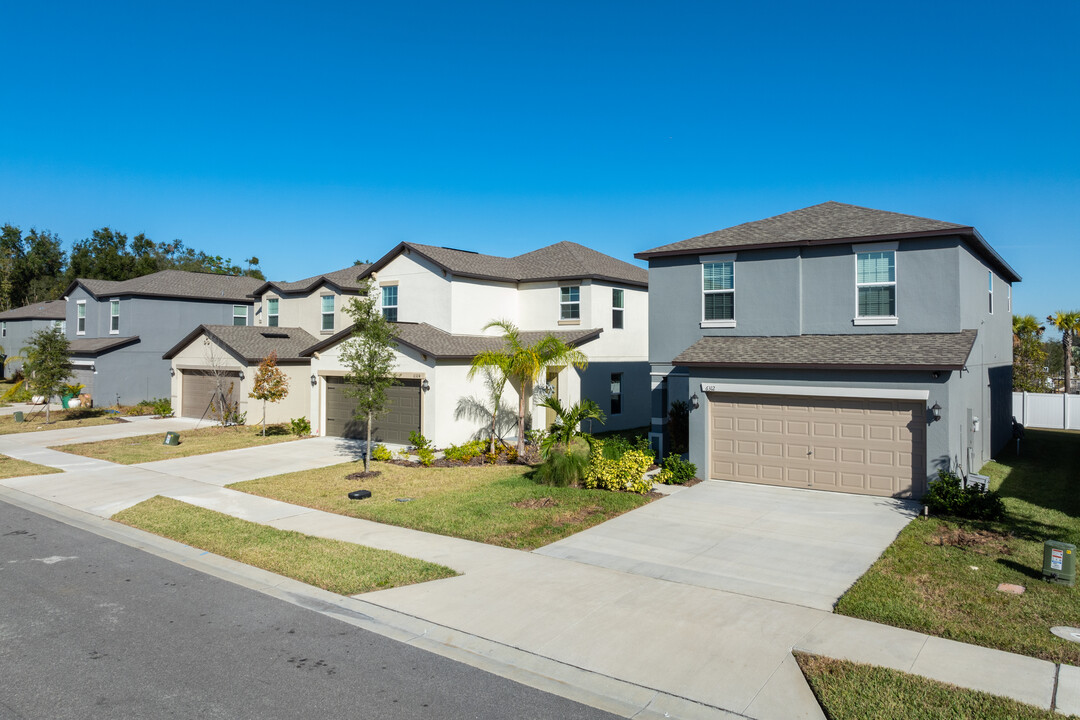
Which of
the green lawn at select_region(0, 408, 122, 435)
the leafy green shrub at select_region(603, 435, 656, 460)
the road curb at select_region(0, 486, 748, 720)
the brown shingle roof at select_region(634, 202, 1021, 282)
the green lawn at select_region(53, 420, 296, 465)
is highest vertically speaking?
the brown shingle roof at select_region(634, 202, 1021, 282)

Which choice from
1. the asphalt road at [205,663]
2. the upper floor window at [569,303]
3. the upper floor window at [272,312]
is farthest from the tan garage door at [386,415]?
the asphalt road at [205,663]

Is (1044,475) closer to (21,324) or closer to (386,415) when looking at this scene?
(386,415)

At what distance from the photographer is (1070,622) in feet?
25.8

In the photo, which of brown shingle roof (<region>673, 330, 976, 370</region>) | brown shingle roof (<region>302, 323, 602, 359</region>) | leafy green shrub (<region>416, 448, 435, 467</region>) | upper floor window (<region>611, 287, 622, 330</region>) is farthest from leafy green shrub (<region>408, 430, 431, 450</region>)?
upper floor window (<region>611, 287, 622, 330</region>)

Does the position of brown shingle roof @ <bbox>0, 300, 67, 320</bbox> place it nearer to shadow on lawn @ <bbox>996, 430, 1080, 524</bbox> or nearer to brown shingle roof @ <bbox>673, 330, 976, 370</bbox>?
brown shingle roof @ <bbox>673, 330, 976, 370</bbox>

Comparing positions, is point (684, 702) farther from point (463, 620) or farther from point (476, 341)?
point (476, 341)

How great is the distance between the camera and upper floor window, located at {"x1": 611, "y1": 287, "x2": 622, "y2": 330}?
2649 cm

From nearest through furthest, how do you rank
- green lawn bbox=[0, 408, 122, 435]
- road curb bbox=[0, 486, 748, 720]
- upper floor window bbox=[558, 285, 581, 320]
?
road curb bbox=[0, 486, 748, 720] → upper floor window bbox=[558, 285, 581, 320] → green lawn bbox=[0, 408, 122, 435]

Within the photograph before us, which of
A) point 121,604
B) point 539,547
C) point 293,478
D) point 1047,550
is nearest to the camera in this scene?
point 121,604

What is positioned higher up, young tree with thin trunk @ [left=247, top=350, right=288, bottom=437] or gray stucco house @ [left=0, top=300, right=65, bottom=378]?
gray stucco house @ [left=0, top=300, right=65, bottom=378]

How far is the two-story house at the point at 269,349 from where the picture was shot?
27.3 meters

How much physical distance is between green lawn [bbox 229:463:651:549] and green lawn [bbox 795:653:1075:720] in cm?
552

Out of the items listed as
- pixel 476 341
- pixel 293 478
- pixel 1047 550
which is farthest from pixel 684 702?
pixel 476 341

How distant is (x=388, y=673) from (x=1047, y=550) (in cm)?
A: 885
